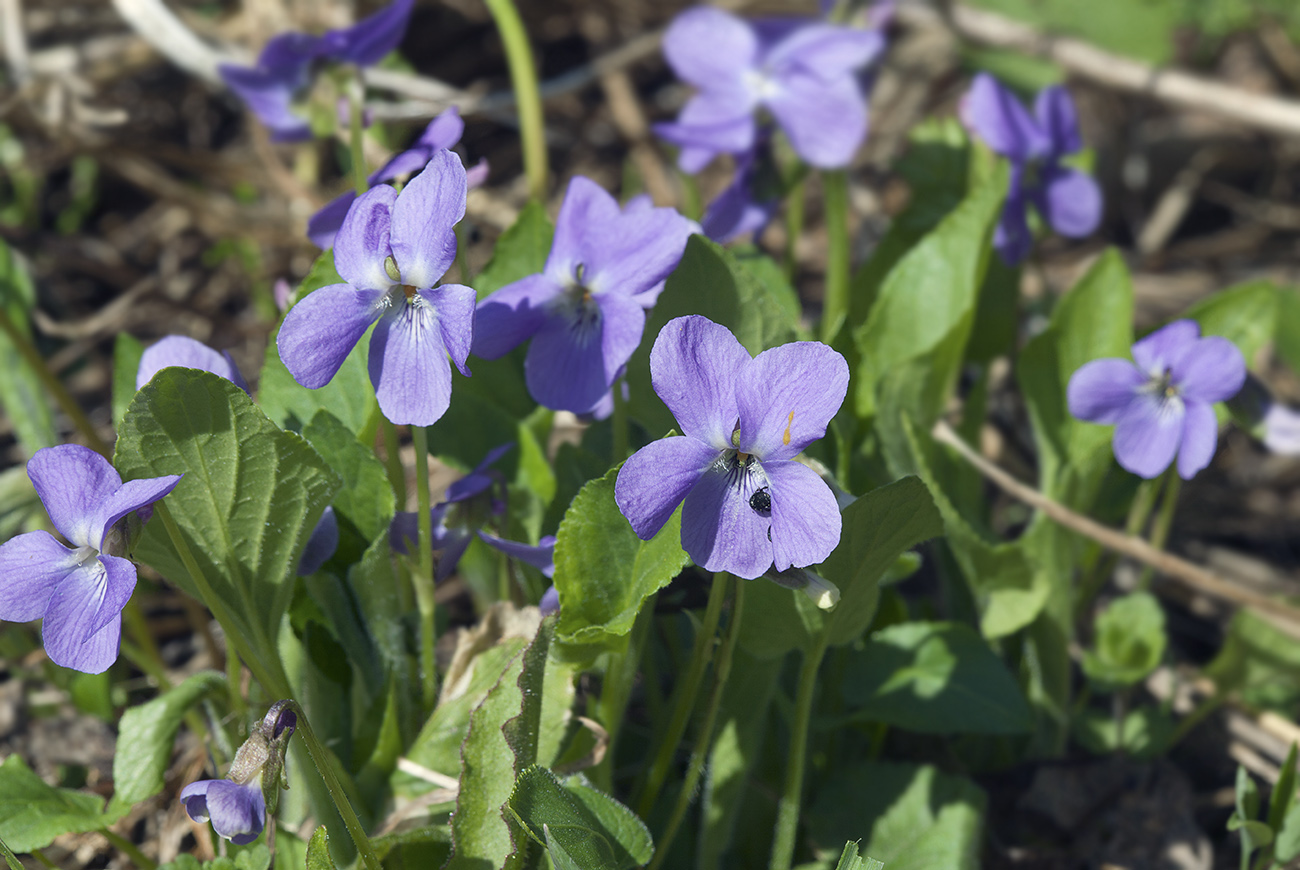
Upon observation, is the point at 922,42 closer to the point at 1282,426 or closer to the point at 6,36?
the point at 1282,426

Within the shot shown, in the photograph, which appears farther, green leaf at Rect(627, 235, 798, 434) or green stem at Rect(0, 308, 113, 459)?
green stem at Rect(0, 308, 113, 459)

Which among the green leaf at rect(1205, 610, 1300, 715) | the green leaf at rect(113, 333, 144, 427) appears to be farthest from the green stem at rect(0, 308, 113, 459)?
the green leaf at rect(1205, 610, 1300, 715)

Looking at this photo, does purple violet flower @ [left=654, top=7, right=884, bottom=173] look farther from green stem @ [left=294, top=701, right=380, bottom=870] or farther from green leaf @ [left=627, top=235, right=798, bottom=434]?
green stem @ [left=294, top=701, right=380, bottom=870]

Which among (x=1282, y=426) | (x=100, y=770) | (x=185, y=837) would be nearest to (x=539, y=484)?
(x=185, y=837)

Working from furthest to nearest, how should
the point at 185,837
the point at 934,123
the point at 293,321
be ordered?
the point at 934,123 → the point at 185,837 → the point at 293,321

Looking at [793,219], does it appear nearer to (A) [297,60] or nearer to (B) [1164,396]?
(B) [1164,396]

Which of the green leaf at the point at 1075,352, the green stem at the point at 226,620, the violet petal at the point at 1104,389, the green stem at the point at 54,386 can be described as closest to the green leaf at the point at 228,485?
the green stem at the point at 226,620
